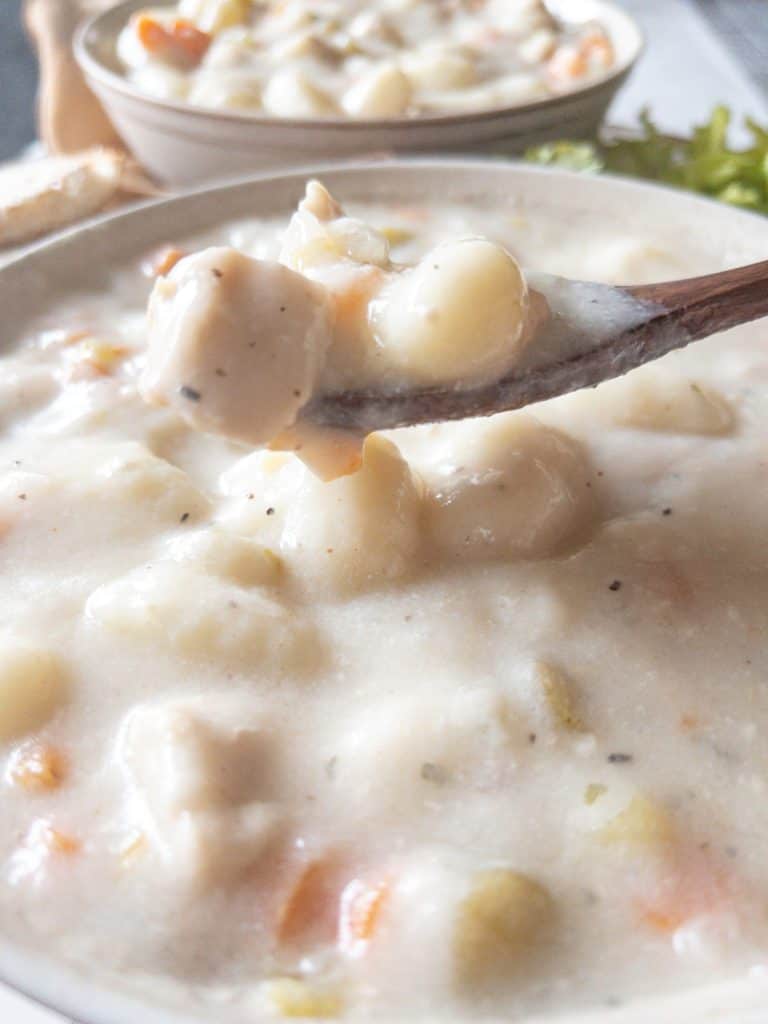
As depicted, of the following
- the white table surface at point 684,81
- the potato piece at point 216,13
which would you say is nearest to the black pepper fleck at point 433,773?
the potato piece at point 216,13

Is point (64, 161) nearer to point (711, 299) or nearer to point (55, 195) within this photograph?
point (55, 195)

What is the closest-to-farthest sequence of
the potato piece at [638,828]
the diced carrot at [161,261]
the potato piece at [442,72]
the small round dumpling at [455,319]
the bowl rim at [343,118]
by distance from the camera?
the potato piece at [638,828] < the small round dumpling at [455,319] < the diced carrot at [161,261] < the bowl rim at [343,118] < the potato piece at [442,72]

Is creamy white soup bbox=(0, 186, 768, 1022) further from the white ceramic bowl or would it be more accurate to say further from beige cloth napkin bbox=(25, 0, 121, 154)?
beige cloth napkin bbox=(25, 0, 121, 154)

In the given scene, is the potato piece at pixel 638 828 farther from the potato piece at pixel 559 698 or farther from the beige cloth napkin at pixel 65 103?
the beige cloth napkin at pixel 65 103

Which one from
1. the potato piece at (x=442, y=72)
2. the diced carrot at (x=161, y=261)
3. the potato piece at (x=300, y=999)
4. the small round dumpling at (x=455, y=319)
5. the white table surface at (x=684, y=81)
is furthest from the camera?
the white table surface at (x=684, y=81)

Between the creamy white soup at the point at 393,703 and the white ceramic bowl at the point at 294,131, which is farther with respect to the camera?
the white ceramic bowl at the point at 294,131

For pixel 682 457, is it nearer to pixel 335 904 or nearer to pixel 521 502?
pixel 521 502
